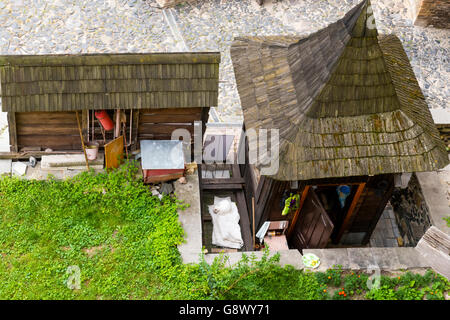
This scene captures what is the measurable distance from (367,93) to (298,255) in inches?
139

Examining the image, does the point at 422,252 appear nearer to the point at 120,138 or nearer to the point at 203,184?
the point at 203,184

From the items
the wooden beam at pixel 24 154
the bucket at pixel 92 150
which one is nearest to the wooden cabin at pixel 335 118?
the bucket at pixel 92 150

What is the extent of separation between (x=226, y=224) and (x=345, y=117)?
3857 millimetres

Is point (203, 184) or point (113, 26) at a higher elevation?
point (113, 26)

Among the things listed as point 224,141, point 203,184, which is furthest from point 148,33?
point 203,184

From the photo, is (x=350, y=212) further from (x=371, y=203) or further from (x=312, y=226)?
(x=312, y=226)

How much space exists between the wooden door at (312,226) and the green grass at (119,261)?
832 mm

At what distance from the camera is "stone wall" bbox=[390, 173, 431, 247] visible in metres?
13.2

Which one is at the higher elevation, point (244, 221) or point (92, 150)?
point (92, 150)

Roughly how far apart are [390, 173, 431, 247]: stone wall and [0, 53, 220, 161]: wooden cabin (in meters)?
5.34

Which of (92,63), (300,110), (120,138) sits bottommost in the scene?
(120,138)

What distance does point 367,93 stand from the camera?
10.8 metres

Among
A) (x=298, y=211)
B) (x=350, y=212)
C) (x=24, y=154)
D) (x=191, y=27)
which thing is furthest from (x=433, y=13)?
(x=24, y=154)

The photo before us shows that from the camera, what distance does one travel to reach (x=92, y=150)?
493 inches
